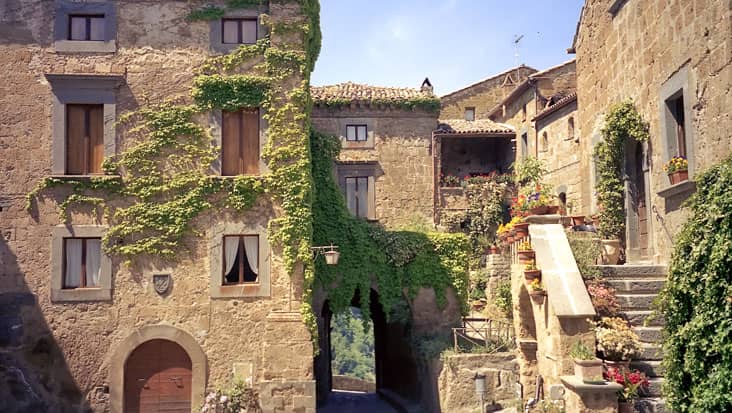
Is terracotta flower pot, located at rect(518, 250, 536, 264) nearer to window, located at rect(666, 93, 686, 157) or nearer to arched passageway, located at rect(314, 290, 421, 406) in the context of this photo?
window, located at rect(666, 93, 686, 157)

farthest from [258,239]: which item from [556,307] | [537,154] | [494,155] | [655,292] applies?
[494,155]

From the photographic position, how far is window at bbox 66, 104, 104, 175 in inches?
607

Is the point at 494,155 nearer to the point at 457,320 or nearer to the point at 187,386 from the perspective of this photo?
the point at 457,320

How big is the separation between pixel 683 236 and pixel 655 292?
310cm

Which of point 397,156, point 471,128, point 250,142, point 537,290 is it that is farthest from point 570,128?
point 537,290

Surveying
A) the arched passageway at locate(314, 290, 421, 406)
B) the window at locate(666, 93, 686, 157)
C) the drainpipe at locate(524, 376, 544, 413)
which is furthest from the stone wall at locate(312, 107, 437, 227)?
the drainpipe at locate(524, 376, 544, 413)

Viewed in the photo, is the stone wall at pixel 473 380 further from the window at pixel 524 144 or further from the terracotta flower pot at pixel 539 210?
Answer: the window at pixel 524 144

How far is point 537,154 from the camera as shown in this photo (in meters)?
27.8

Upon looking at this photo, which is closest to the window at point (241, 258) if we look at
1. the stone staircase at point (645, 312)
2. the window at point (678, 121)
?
the stone staircase at point (645, 312)

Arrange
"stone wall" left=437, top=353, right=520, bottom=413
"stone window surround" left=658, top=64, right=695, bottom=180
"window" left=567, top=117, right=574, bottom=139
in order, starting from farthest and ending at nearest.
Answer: "window" left=567, top=117, right=574, bottom=139 < "stone wall" left=437, top=353, right=520, bottom=413 < "stone window surround" left=658, top=64, right=695, bottom=180

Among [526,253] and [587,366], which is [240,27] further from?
[587,366]

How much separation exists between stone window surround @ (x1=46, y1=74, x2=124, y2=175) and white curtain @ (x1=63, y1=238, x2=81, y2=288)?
5.45ft

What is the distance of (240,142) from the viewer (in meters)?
15.8

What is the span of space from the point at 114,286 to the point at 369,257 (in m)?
6.52
